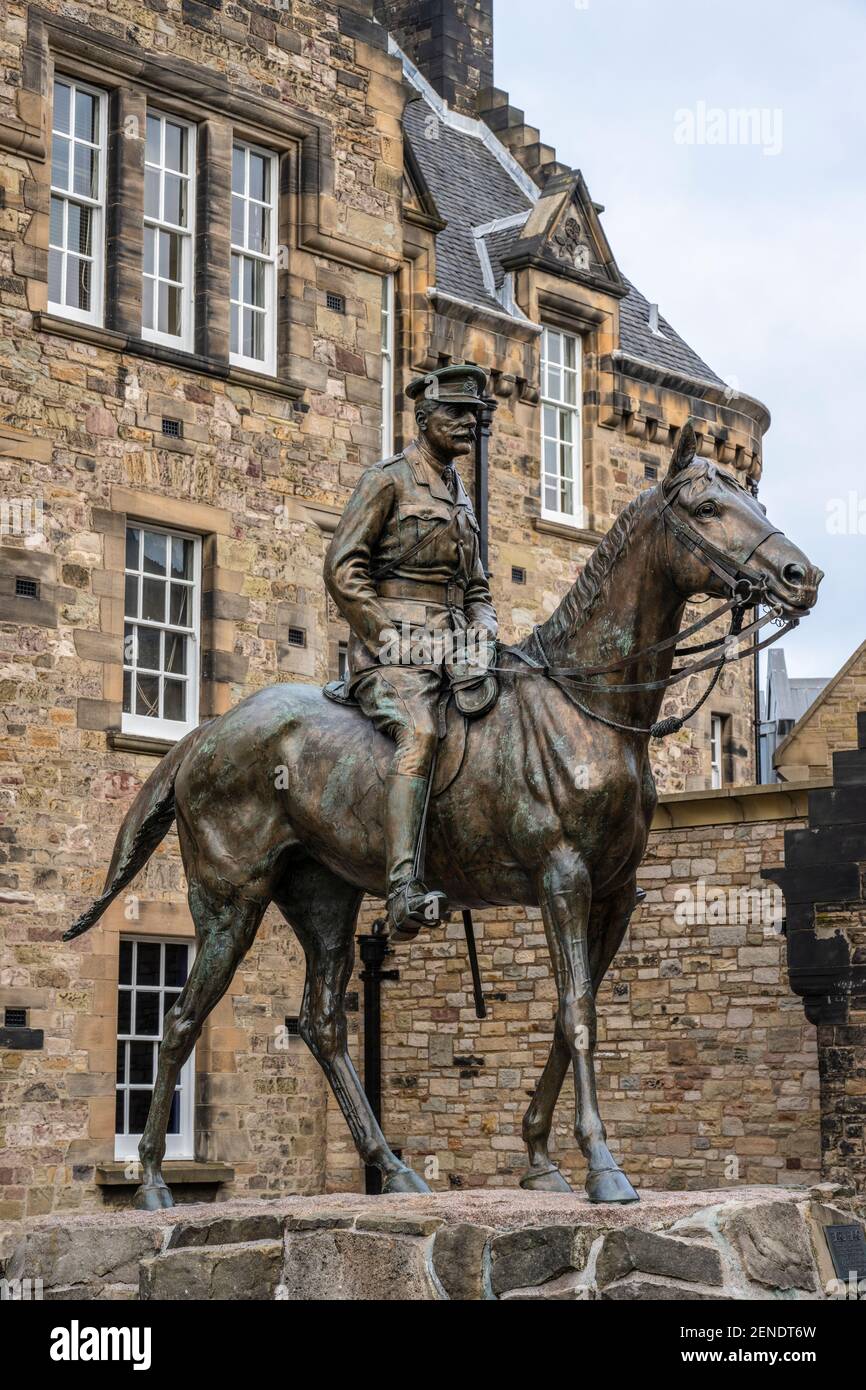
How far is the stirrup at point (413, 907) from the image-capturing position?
29.1ft

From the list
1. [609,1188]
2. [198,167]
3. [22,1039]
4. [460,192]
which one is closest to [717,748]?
[460,192]

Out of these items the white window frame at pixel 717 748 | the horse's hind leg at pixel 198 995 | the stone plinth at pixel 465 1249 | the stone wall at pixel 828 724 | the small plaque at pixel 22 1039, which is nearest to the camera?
the stone plinth at pixel 465 1249

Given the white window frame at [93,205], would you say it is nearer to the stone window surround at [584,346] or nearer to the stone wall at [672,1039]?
the stone window surround at [584,346]

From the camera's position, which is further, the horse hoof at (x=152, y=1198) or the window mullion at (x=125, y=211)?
the window mullion at (x=125, y=211)

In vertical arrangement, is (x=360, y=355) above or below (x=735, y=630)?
above

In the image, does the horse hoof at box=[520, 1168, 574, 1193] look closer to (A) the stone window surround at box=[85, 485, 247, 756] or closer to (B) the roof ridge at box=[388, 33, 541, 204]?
(A) the stone window surround at box=[85, 485, 247, 756]

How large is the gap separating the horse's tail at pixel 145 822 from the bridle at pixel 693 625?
2.16 m

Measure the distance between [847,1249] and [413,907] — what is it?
220 centimetres

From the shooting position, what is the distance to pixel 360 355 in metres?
22.1

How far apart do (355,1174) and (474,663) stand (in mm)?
11944

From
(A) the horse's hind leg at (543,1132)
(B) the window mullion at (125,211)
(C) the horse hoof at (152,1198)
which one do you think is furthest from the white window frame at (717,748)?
(A) the horse's hind leg at (543,1132)
